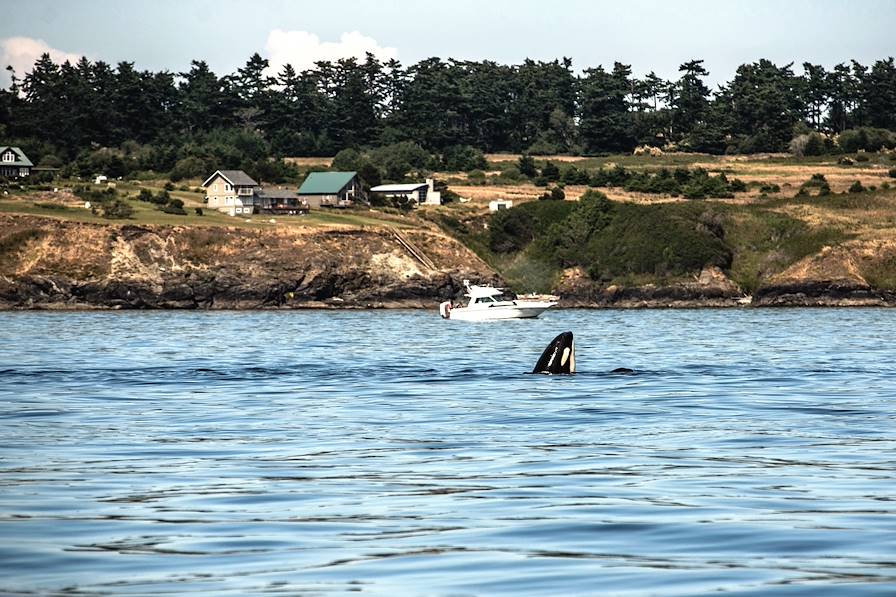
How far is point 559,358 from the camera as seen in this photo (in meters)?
41.0

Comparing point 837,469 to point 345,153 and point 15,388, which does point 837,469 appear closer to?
point 15,388

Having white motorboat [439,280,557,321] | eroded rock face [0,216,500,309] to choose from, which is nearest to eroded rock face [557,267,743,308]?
eroded rock face [0,216,500,309]

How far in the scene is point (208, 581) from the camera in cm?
1270

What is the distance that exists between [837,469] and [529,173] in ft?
573

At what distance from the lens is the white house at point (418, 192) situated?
170 meters

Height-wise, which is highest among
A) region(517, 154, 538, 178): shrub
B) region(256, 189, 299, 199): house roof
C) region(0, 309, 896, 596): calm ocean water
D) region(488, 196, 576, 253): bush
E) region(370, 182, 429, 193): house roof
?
region(517, 154, 538, 178): shrub

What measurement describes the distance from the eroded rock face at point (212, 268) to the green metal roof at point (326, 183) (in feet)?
78.3

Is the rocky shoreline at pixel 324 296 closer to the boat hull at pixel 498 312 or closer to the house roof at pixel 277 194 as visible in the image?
the house roof at pixel 277 194

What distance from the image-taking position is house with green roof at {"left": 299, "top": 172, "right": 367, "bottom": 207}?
16762 cm

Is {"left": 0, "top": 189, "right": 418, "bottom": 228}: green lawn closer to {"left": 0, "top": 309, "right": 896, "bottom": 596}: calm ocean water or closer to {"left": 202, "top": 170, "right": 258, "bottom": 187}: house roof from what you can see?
{"left": 202, "top": 170, "right": 258, "bottom": 187}: house roof

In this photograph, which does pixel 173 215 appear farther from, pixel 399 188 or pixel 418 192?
pixel 418 192

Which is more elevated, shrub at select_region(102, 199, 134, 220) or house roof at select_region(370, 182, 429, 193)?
house roof at select_region(370, 182, 429, 193)

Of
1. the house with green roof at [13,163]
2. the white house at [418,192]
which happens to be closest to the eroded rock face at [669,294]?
the white house at [418,192]

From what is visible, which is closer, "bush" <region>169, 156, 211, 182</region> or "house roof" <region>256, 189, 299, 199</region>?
"house roof" <region>256, 189, 299, 199</region>
